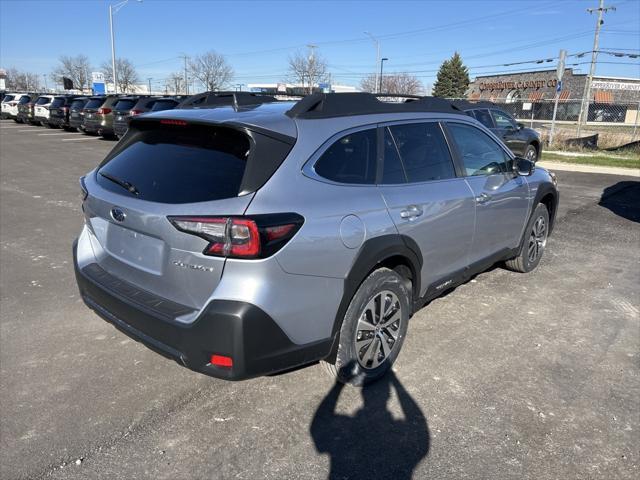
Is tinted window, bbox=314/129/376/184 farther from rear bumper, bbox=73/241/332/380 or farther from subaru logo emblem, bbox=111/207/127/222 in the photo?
subaru logo emblem, bbox=111/207/127/222

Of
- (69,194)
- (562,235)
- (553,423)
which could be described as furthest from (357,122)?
(69,194)

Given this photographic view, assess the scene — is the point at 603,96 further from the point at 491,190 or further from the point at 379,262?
the point at 379,262

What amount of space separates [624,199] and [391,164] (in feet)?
29.3

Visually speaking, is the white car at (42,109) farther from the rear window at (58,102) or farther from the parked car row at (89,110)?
the rear window at (58,102)

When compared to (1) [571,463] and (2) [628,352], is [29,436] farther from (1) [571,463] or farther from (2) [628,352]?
(2) [628,352]

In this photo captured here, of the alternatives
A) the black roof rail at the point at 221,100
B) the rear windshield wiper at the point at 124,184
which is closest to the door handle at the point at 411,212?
the black roof rail at the point at 221,100

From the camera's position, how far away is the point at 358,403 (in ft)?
10.3

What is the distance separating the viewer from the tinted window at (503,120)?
42.0 ft

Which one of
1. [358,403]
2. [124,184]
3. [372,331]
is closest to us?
[124,184]

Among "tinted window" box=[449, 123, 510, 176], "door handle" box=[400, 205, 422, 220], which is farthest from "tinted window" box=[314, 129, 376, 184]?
"tinted window" box=[449, 123, 510, 176]

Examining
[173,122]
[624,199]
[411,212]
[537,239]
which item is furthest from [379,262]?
[624,199]

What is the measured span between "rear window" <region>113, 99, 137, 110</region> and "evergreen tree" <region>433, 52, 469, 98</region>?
56.5 meters

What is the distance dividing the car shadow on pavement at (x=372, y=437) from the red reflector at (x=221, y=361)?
709mm

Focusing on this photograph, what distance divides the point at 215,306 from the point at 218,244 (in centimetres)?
30
